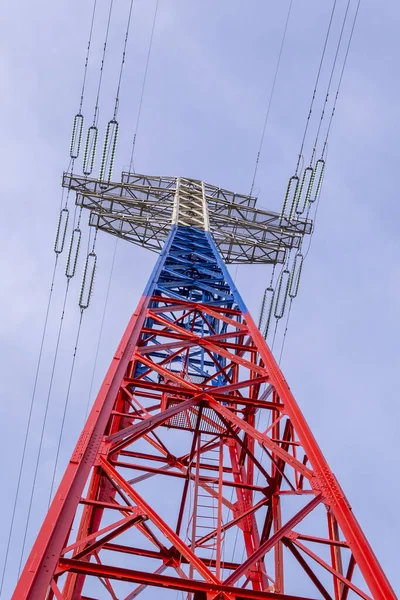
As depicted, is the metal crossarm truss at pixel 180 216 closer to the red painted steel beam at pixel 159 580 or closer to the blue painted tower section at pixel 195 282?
the blue painted tower section at pixel 195 282

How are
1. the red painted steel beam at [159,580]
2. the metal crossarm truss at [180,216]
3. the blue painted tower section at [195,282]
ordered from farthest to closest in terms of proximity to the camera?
the metal crossarm truss at [180,216] → the blue painted tower section at [195,282] → the red painted steel beam at [159,580]

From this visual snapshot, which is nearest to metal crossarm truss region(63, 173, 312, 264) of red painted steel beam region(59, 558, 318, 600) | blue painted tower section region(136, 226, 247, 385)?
blue painted tower section region(136, 226, 247, 385)

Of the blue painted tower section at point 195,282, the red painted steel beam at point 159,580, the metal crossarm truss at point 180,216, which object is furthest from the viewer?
the metal crossarm truss at point 180,216

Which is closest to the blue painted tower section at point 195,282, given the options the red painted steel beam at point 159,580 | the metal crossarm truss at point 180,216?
the metal crossarm truss at point 180,216

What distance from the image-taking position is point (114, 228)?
27609 mm

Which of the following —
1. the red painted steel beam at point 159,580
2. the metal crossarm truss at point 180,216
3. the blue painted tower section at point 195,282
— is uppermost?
the metal crossarm truss at point 180,216

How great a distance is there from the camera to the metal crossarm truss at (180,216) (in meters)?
27.4

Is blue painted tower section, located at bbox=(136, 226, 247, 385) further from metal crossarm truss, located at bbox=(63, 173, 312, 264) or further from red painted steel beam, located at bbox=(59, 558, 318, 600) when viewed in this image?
red painted steel beam, located at bbox=(59, 558, 318, 600)

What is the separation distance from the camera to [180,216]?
26812 millimetres

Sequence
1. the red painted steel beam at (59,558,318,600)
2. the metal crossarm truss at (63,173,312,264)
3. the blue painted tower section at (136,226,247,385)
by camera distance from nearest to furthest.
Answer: the red painted steel beam at (59,558,318,600) → the blue painted tower section at (136,226,247,385) → the metal crossarm truss at (63,173,312,264)

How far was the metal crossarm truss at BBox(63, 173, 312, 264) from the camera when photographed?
27359mm

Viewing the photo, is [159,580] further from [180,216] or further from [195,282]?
[180,216]

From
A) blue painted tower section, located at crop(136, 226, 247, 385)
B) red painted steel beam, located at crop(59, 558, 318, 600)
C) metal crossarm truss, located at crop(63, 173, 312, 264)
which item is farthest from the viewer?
metal crossarm truss, located at crop(63, 173, 312, 264)

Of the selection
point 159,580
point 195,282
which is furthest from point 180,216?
point 159,580
